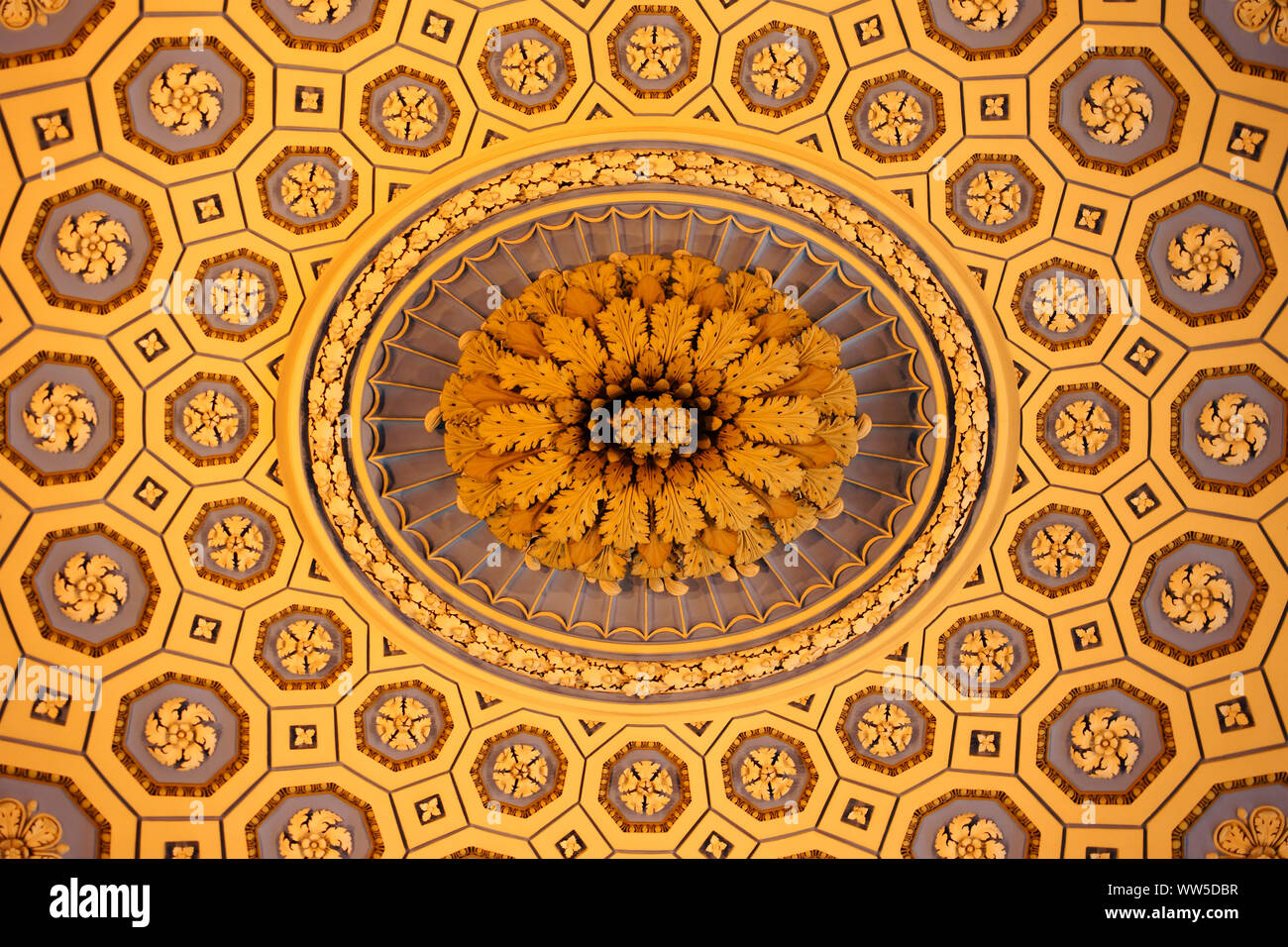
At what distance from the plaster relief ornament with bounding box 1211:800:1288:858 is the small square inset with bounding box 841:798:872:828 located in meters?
4.94

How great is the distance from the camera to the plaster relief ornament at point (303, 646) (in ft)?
48.4

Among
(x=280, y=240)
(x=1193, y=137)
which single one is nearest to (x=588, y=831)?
(x=280, y=240)

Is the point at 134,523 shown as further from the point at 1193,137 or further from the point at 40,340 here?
the point at 1193,137

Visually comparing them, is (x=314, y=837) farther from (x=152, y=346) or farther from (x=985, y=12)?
(x=985, y=12)

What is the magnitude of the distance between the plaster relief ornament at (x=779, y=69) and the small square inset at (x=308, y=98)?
582cm

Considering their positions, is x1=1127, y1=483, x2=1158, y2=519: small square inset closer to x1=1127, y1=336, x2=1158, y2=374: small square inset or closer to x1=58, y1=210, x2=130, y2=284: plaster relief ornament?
x1=1127, y1=336, x2=1158, y2=374: small square inset

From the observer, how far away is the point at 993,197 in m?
13.7

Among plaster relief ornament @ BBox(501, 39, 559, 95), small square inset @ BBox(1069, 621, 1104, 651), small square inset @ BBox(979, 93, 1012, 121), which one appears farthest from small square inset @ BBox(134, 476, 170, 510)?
small square inset @ BBox(1069, 621, 1104, 651)

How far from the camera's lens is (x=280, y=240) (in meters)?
13.6

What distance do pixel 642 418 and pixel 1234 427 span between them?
8451 millimetres

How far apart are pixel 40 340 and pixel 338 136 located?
4867 mm

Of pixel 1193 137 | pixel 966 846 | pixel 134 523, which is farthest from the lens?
pixel 966 846

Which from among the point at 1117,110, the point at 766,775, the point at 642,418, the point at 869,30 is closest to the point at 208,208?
the point at 642,418

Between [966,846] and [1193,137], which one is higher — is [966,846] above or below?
below
